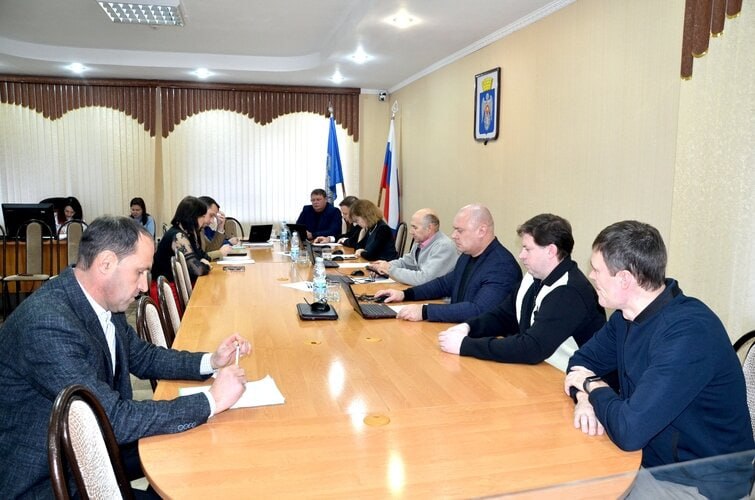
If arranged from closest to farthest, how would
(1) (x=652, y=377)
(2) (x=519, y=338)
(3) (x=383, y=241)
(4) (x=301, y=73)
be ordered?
(1) (x=652, y=377) < (2) (x=519, y=338) < (3) (x=383, y=241) < (4) (x=301, y=73)

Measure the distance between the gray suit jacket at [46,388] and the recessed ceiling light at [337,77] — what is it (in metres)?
6.26

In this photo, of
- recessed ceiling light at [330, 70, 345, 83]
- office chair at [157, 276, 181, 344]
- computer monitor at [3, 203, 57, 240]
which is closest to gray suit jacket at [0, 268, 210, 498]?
office chair at [157, 276, 181, 344]

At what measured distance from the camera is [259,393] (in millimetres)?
1837

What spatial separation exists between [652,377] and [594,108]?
2825mm

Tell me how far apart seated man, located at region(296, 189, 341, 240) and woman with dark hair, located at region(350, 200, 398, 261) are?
1.38m

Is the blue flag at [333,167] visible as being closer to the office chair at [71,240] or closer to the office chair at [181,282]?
the office chair at [71,240]

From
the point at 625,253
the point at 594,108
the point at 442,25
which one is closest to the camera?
the point at 625,253

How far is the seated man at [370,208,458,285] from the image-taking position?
3.96 metres

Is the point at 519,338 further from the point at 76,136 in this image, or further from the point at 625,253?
the point at 76,136

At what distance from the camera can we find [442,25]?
5012 mm

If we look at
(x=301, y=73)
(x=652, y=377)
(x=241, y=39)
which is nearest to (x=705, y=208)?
(x=652, y=377)

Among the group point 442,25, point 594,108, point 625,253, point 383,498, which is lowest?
point 383,498

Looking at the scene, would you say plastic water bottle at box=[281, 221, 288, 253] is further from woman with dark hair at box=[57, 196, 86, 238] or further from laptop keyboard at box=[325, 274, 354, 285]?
woman with dark hair at box=[57, 196, 86, 238]

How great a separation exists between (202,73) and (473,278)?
5.81 m
